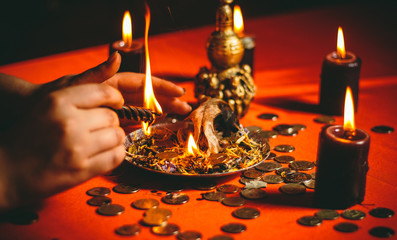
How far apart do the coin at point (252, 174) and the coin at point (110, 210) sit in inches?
12.2

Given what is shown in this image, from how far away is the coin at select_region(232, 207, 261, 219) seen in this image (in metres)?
0.99

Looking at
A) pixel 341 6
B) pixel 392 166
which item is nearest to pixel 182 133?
pixel 392 166

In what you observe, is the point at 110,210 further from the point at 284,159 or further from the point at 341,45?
the point at 341,45

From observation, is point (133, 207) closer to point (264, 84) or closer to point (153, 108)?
point (153, 108)

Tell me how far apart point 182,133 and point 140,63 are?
1.57ft

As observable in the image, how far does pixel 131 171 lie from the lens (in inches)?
47.2

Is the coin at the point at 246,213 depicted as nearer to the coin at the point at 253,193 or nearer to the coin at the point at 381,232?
the coin at the point at 253,193

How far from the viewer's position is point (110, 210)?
102cm

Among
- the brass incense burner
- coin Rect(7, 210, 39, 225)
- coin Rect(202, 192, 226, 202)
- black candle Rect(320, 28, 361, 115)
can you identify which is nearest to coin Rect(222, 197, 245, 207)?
coin Rect(202, 192, 226, 202)

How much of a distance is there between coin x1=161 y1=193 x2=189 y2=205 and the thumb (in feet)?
1.10

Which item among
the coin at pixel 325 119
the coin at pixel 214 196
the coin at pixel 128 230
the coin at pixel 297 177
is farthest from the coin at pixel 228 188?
the coin at pixel 325 119

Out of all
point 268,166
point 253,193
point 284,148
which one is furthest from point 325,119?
point 253,193

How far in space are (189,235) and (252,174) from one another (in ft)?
0.98

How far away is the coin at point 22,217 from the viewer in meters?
0.97
